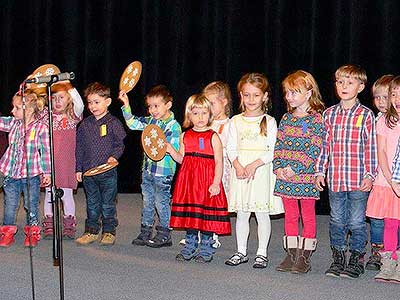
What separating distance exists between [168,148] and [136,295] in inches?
50.0

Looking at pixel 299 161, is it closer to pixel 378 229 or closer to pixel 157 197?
pixel 378 229

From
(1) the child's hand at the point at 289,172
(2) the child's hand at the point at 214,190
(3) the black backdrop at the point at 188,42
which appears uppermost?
(3) the black backdrop at the point at 188,42

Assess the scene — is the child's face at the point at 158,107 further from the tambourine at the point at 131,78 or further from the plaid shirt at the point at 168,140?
the tambourine at the point at 131,78

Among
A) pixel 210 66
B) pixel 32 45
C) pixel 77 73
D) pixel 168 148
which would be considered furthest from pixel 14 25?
pixel 168 148

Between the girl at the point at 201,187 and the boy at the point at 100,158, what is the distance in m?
0.72

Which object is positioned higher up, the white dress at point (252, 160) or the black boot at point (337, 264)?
the white dress at point (252, 160)

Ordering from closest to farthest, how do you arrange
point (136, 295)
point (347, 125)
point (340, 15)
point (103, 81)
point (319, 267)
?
point (136, 295), point (347, 125), point (319, 267), point (340, 15), point (103, 81)

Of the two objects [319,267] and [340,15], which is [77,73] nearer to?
[340,15]

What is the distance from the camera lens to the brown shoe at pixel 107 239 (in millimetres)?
6043

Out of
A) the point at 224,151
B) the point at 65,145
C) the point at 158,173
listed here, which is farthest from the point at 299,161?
the point at 65,145

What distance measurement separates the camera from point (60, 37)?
9.34 m

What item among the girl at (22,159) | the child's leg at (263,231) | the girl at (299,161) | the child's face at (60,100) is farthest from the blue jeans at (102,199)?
the girl at (299,161)

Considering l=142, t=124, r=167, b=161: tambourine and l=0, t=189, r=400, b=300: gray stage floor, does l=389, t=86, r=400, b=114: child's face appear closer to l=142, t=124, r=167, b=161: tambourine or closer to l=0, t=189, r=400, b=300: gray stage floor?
l=0, t=189, r=400, b=300: gray stage floor

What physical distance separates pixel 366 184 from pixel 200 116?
3.89ft
